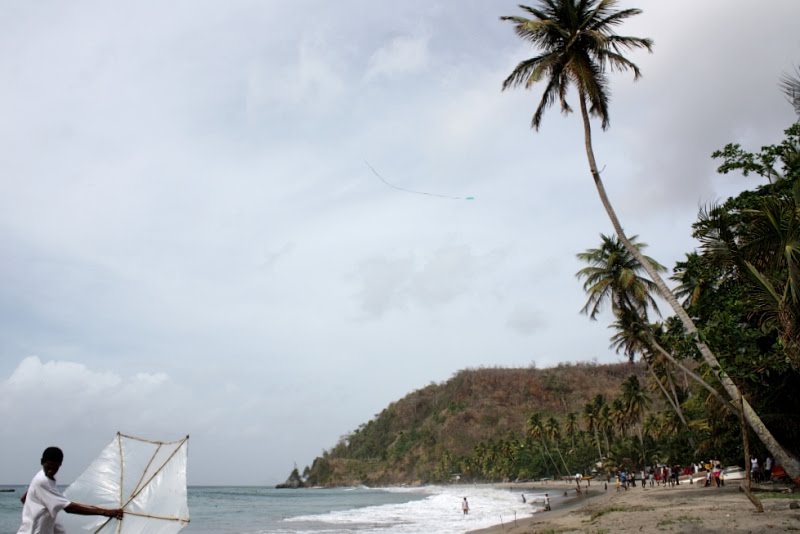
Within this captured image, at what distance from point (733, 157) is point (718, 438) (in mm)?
13234

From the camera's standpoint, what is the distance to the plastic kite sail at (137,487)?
205 inches

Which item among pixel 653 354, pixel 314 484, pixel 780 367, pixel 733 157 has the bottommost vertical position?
pixel 314 484

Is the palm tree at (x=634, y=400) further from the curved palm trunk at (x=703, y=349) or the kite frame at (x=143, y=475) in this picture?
the kite frame at (x=143, y=475)

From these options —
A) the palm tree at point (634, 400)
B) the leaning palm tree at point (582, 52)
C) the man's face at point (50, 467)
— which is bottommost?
the man's face at point (50, 467)

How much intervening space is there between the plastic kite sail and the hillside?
13733cm

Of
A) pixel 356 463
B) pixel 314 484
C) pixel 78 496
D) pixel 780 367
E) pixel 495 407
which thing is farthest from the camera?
pixel 314 484

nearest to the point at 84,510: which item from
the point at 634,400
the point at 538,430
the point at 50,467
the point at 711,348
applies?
the point at 50,467

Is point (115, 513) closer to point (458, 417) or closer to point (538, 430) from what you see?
point (538, 430)

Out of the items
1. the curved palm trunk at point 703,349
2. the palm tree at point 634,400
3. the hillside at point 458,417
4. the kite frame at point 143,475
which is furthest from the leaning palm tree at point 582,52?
the hillside at point 458,417

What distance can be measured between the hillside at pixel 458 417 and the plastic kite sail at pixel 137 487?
451ft

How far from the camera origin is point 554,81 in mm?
17797

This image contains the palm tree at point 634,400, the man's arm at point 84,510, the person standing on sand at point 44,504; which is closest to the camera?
the person standing on sand at point 44,504

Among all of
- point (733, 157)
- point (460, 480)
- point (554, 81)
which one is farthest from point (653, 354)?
point (460, 480)

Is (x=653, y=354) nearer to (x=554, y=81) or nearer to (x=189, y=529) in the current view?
(x=554, y=81)
